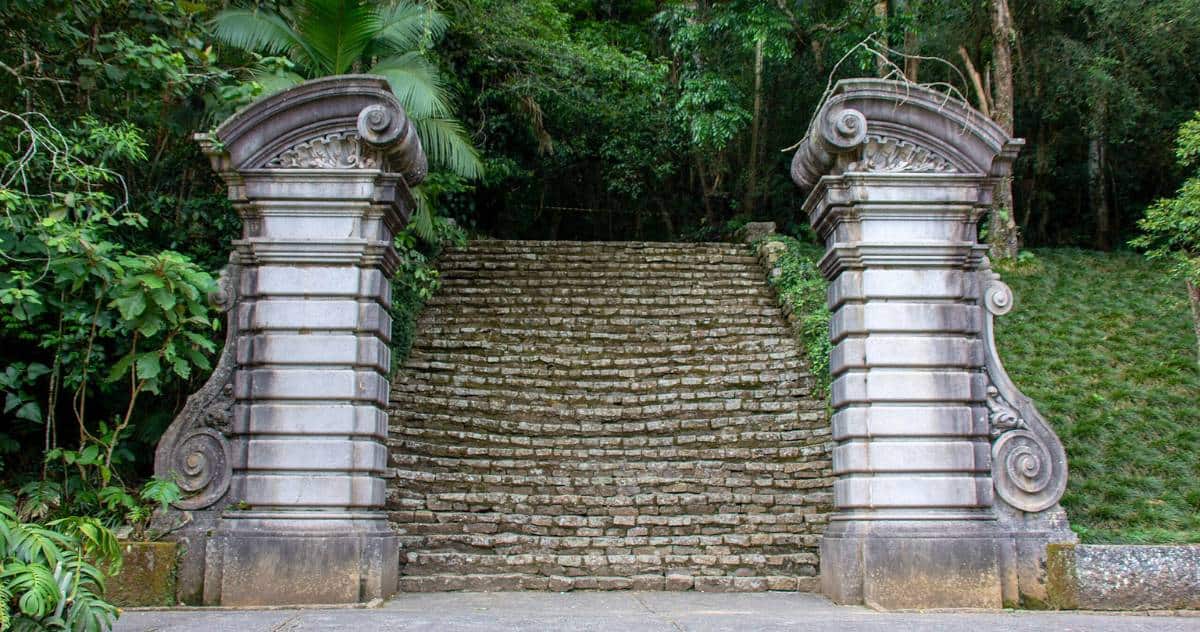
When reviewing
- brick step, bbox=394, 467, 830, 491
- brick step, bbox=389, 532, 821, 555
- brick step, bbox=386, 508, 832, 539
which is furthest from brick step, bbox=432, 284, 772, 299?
brick step, bbox=389, 532, 821, 555

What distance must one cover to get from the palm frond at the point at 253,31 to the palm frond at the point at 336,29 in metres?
0.21

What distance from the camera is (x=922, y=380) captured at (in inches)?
304

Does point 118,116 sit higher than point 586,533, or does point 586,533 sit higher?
point 118,116

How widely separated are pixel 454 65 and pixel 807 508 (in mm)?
11277

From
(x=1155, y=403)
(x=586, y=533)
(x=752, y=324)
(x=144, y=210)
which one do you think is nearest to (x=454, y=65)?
(x=752, y=324)

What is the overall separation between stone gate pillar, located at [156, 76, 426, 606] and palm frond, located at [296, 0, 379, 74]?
3773 millimetres

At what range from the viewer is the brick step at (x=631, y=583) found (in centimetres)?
871

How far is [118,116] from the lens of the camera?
915 centimetres

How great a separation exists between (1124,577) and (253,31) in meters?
10.3

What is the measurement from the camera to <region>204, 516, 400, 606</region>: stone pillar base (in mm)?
7301

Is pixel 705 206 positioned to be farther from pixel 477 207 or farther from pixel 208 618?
pixel 208 618

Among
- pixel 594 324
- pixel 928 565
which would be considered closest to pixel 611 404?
pixel 594 324

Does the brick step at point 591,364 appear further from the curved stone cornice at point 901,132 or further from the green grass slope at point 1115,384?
the curved stone cornice at point 901,132

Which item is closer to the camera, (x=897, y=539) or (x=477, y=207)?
(x=897, y=539)
